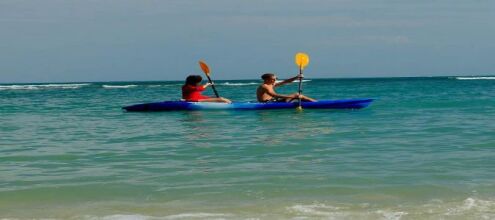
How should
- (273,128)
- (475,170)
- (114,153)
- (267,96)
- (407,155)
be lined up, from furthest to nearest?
1. (267,96)
2. (273,128)
3. (114,153)
4. (407,155)
5. (475,170)

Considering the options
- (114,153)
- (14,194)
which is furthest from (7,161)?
(14,194)

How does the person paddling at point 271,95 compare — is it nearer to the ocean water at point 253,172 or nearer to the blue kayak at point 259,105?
the blue kayak at point 259,105

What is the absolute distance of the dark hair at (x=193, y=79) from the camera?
16.0m

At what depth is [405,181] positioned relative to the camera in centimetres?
590

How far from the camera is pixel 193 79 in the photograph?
53.0 ft

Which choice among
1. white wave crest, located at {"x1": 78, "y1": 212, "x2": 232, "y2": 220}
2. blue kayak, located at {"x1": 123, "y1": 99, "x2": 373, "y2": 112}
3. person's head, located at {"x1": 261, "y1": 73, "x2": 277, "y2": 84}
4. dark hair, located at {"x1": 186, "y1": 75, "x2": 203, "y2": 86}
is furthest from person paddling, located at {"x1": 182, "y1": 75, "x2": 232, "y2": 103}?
white wave crest, located at {"x1": 78, "y1": 212, "x2": 232, "y2": 220}

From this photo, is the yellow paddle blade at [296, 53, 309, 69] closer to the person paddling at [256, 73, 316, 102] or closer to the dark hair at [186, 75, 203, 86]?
the person paddling at [256, 73, 316, 102]

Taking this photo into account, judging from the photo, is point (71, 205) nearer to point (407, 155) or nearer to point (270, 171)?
point (270, 171)

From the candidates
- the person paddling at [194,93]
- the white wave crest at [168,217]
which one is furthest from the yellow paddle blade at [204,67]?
the white wave crest at [168,217]

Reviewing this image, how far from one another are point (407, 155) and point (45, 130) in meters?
6.89

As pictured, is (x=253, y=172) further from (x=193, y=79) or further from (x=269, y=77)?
(x=193, y=79)

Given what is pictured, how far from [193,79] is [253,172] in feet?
32.0

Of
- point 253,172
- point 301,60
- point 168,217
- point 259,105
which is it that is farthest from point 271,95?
point 168,217

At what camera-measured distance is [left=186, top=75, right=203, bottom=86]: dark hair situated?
1601cm
